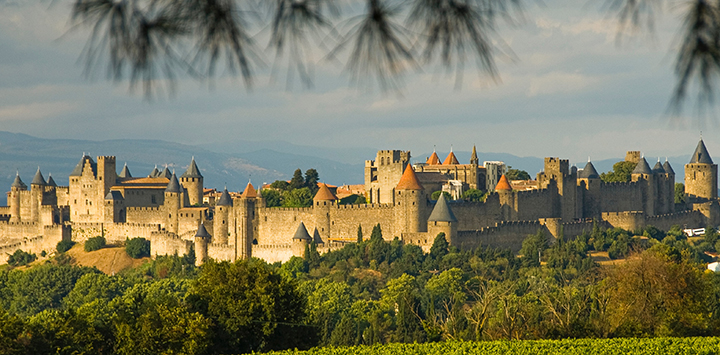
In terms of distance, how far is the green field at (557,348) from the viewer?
26125 millimetres

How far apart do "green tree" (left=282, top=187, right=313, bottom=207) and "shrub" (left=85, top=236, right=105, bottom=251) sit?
38.7 feet

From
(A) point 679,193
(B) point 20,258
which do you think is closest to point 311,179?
(B) point 20,258

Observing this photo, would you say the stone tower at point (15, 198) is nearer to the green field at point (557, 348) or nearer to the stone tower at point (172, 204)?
the stone tower at point (172, 204)

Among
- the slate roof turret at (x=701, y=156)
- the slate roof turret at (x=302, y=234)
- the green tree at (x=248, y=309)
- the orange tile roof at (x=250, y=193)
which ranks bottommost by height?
the green tree at (x=248, y=309)

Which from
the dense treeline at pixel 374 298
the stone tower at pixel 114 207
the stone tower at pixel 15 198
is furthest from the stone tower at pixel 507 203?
the stone tower at pixel 15 198

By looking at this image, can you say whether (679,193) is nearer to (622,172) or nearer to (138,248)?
(622,172)

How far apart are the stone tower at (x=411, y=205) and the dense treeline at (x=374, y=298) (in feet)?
5.05

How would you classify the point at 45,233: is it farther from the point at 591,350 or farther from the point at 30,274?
the point at 591,350

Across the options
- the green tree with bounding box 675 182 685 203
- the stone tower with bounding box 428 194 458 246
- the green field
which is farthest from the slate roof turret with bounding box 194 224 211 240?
the green field

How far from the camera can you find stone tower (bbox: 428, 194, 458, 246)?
54500 mm

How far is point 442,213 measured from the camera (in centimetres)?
5450

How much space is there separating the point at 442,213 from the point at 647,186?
633 inches

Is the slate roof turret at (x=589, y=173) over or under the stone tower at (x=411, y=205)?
over

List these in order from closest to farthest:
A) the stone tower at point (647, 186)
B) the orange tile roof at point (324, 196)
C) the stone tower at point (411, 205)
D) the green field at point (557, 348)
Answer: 1. the green field at point (557, 348)
2. the stone tower at point (411, 205)
3. the orange tile roof at point (324, 196)
4. the stone tower at point (647, 186)
